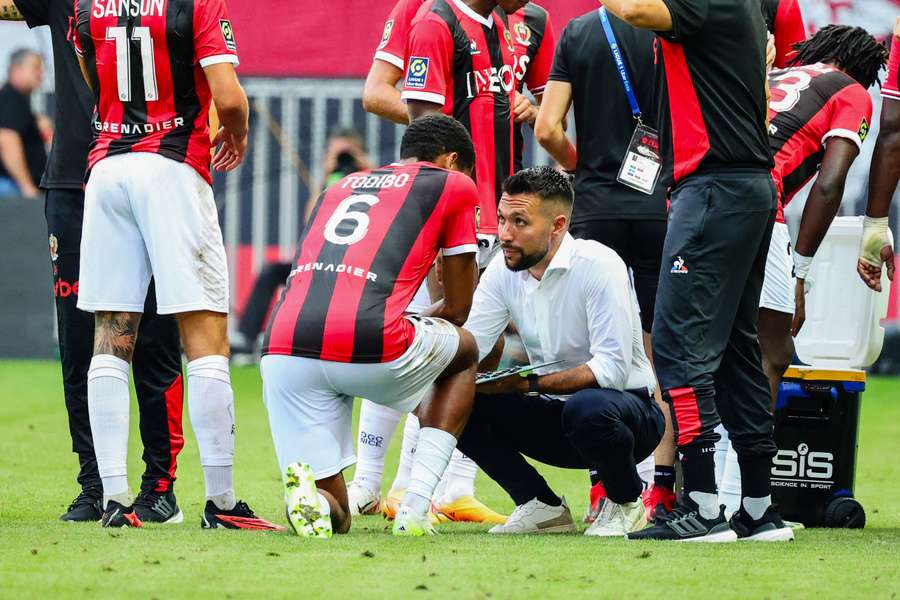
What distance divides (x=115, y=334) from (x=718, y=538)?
213 cm

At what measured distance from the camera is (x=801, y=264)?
605 centimetres

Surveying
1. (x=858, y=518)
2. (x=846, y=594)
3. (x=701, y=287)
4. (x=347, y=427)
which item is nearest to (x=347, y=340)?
(x=347, y=427)

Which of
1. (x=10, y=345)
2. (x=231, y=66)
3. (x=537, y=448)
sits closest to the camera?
(x=231, y=66)

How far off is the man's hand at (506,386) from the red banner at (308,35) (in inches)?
273

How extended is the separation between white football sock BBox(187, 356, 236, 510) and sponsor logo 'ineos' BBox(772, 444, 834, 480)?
7.23 ft

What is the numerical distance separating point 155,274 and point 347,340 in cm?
76

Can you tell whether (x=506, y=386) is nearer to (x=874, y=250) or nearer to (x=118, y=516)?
(x=118, y=516)

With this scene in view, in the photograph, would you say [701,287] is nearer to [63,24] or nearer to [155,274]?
[155,274]

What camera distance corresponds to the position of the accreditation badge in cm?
611

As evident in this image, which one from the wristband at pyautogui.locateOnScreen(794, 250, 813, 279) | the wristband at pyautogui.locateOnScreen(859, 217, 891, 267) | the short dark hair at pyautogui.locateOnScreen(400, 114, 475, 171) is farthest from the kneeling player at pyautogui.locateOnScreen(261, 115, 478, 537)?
the wristband at pyautogui.locateOnScreen(859, 217, 891, 267)

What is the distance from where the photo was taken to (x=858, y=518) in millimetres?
5859

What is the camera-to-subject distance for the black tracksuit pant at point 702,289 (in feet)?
16.4

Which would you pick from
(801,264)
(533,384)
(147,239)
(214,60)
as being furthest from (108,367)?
A: (801,264)

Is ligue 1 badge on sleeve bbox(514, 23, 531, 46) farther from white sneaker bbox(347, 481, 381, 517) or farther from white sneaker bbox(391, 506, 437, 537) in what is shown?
white sneaker bbox(391, 506, 437, 537)
